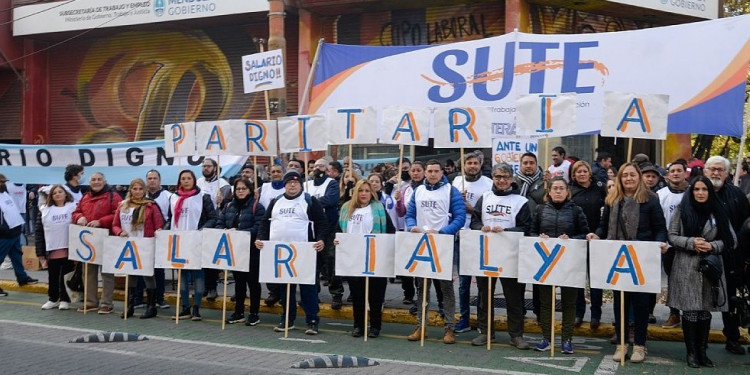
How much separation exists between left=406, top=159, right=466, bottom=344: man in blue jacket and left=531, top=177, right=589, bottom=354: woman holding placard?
91 centimetres

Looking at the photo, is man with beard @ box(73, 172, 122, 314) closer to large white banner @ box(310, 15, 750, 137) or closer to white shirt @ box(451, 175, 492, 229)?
large white banner @ box(310, 15, 750, 137)

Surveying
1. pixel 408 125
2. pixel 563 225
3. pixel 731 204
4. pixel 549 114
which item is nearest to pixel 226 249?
pixel 408 125

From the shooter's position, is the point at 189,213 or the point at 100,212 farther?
the point at 100,212

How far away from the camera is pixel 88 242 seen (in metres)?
10.1

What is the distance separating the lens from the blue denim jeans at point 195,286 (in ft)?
31.7

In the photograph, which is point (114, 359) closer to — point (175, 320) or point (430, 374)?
point (175, 320)

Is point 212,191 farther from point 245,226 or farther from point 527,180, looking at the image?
point 527,180

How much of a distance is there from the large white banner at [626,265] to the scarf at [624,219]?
21 centimetres

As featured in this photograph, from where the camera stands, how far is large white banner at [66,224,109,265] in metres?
Answer: 10.0

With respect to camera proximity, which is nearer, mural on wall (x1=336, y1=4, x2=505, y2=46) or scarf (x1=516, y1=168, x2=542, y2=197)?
scarf (x1=516, y1=168, x2=542, y2=197)

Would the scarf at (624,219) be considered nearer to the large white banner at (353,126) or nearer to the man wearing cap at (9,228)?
the large white banner at (353,126)

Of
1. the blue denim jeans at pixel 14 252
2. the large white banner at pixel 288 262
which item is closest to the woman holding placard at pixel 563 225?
the large white banner at pixel 288 262

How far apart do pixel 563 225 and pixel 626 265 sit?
2.44 feet

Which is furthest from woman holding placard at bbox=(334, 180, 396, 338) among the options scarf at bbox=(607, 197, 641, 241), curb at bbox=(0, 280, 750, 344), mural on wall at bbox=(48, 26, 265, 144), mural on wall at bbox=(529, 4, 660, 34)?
mural on wall at bbox=(48, 26, 265, 144)
